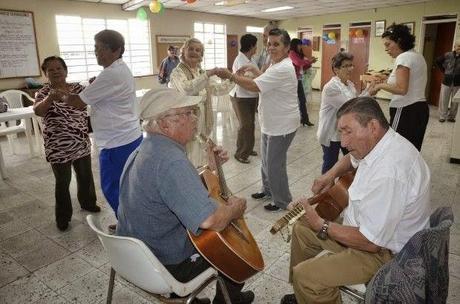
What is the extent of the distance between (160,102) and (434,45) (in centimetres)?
947

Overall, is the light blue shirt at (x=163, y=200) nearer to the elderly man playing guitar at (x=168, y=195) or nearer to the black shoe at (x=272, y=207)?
the elderly man playing guitar at (x=168, y=195)

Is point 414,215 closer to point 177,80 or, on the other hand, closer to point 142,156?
point 142,156

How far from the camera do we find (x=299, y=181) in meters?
3.66

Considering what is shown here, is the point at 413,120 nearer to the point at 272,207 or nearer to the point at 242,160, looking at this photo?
the point at 272,207

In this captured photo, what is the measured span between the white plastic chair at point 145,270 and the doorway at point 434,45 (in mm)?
9068

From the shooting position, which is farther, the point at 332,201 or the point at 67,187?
the point at 67,187

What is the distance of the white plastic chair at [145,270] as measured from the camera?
3.85 feet

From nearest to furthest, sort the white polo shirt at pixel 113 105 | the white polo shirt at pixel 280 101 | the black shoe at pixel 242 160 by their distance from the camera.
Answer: the white polo shirt at pixel 113 105, the white polo shirt at pixel 280 101, the black shoe at pixel 242 160

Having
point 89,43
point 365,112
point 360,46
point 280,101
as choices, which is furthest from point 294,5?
point 365,112

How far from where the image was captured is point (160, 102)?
1381 mm

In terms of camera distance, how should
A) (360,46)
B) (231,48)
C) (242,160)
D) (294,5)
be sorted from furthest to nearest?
1. (231,48)
2. (360,46)
3. (294,5)
4. (242,160)

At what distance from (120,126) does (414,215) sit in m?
1.87

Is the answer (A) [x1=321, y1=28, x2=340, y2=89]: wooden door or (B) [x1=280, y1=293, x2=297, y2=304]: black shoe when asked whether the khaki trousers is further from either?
(A) [x1=321, y1=28, x2=340, y2=89]: wooden door

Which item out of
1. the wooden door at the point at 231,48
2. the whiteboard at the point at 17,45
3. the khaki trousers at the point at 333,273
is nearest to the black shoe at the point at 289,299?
the khaki trousers at the point at 333,273
